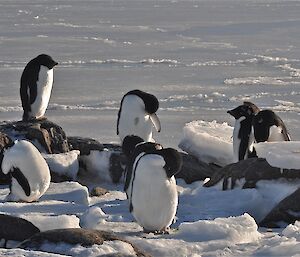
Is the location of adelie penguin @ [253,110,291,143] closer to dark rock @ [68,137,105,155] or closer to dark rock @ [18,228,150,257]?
dark rock @ [68,137,105,155]

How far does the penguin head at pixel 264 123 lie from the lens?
29.0ft

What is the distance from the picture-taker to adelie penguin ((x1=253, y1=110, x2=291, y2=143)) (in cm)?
887

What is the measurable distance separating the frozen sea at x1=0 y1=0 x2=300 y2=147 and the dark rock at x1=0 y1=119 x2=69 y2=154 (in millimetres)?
2207

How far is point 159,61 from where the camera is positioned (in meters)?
19.1

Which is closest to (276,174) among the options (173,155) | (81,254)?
(173,155)

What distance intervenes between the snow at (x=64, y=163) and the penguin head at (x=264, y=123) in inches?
80.1

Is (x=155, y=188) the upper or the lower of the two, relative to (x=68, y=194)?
upper

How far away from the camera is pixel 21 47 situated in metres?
21.5

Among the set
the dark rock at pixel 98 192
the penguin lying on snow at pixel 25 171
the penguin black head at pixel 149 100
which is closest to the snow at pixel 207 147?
the penguin black head at pixel 149 100

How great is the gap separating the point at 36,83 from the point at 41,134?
1.06 meters

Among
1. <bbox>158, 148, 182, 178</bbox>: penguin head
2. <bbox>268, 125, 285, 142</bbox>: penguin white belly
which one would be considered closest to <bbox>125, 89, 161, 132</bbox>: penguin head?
<bbox>268, 125, 285, 142</bbox>: penguin white belly

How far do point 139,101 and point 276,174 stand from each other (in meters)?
2.36

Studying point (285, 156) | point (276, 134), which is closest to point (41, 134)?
point (276, 134)

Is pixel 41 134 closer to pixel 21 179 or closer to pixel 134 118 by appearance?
pixel 134 118
